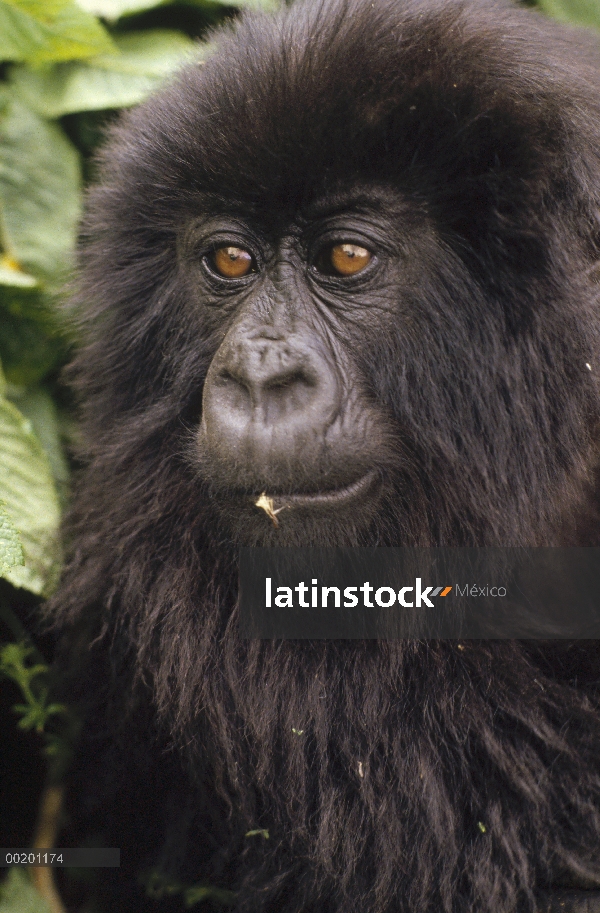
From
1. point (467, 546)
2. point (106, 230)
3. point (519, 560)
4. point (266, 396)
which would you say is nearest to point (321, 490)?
point (266, 396)

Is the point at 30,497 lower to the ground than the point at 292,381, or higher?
higher

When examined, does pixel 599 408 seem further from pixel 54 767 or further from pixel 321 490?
pixel 54 767

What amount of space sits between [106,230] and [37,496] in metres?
0.81

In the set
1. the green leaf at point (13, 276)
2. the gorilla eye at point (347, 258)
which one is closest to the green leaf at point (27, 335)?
the green leaf at point (13, 276)

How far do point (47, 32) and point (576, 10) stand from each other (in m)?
2.00

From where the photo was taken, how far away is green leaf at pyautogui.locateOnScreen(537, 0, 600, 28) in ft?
12.4

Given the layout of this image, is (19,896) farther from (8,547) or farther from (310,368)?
(310,368)

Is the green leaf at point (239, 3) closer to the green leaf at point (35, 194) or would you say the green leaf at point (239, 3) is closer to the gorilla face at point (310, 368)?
the green leaf at point (35, 194)

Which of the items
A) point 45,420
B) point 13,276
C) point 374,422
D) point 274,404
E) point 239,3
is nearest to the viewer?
point 274,404

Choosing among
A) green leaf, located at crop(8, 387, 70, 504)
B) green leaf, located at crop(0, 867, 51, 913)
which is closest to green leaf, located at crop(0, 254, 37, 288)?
green leaf, located at crop(8, 387, 70, 504)

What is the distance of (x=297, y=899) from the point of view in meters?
2.48

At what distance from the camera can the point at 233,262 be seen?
246 cm

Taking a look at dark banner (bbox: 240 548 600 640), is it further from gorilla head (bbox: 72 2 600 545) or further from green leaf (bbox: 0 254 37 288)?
green leaf (bbox: 0 254 37 288)

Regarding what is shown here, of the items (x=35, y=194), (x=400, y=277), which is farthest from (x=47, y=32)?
(x=400, y=277)
